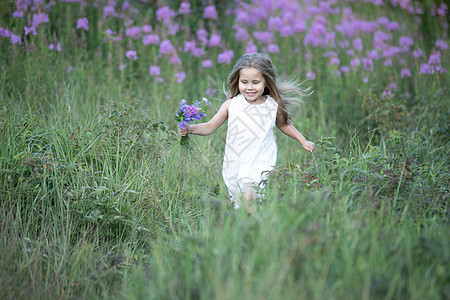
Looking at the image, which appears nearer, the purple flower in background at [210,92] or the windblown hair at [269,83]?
the windblown hair at [269,83]

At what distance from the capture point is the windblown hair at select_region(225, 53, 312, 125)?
3.70m

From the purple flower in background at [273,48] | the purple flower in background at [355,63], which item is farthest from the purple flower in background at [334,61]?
the purple flower in background at [273,48]

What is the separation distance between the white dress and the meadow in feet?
0.87

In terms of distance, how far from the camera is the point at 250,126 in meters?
3.71

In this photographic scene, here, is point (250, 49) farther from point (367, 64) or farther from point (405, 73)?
point (405, 73)

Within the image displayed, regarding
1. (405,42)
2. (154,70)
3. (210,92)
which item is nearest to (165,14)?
(154,70)

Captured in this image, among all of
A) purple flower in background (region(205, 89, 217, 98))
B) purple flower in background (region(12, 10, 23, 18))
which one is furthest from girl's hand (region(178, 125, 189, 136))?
purple flower in background (region(12, 10, 23, 18))

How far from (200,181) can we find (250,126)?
91 cm

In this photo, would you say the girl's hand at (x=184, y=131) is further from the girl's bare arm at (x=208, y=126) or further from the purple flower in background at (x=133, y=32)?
the purple flower in background at (x=133, y=32)

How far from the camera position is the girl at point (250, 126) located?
3.67m

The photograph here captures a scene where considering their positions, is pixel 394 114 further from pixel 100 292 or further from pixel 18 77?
pixel 18 77

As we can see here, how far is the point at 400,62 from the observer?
21.7ft

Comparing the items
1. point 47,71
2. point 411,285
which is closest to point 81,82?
point 47,71

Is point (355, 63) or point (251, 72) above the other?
point (355, 63)
